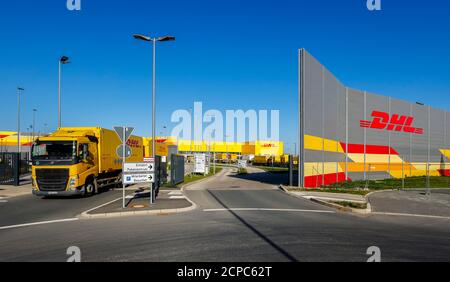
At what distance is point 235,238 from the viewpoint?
321 inches

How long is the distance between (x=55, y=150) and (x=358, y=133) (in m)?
26.9

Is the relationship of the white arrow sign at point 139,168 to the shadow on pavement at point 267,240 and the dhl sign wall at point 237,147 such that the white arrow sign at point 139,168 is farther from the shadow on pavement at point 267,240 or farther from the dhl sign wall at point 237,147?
the dhl sign wall at point 237,147

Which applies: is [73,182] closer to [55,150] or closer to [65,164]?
[65,164]

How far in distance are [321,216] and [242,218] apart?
3138 millimetres

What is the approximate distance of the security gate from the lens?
23.2 metres

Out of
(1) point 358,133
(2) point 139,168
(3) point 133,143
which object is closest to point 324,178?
(1) point 358,133

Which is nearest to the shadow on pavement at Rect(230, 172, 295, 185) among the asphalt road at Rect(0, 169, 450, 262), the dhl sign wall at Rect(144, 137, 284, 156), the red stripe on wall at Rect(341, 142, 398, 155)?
the red stripe on wall at Rect(341, 142, 398, 155)

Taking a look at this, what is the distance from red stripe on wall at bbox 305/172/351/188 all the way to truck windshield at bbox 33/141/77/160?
15.4 m

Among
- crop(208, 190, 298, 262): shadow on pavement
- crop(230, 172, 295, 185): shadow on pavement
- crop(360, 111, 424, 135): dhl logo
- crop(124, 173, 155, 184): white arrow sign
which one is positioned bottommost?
crop(230, 172, 295, 185): shadow on pavement

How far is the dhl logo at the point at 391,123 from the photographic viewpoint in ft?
110

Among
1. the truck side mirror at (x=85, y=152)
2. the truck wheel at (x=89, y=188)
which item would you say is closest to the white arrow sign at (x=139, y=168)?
the truck side mirror at (x=85, y=152)

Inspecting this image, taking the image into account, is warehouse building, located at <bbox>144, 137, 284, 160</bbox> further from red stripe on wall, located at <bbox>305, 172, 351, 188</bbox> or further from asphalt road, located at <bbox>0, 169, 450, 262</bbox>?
asphalt road, located at <bbox>0, 169, 450, 262</bbox>

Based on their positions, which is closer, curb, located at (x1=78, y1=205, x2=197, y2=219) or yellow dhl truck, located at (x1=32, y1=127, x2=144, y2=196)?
curb, located at (x1=78, y1=205, x2=197, y2=219)
